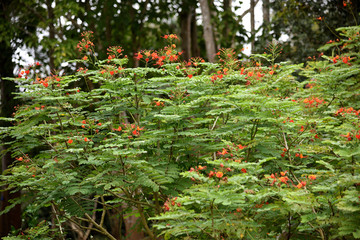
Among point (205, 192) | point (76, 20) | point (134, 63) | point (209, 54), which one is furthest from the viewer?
point (76, 20)

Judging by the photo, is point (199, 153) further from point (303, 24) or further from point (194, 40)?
→ point (303, 24)

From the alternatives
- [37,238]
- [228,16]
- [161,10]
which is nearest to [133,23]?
[161,10]

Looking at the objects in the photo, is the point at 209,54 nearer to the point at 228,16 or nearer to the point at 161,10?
the point at 228,16

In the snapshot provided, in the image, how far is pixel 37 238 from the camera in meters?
7.10

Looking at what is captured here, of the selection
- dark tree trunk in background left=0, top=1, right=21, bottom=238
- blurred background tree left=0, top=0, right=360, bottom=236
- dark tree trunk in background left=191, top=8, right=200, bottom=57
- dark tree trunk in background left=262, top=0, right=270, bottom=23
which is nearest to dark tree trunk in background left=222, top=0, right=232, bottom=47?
blurred background tree left=0, top=0, right=360, bottom=236

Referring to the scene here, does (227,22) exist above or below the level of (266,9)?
below

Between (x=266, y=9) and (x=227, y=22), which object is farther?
(x=266, y=9)

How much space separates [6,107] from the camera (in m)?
11.2

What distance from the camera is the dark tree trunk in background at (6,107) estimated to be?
36.5ft

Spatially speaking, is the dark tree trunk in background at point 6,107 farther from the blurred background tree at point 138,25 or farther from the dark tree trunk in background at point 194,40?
the dark tree trunk in background at point 194,40

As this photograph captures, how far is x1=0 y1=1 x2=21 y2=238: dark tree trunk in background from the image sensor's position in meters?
11.1

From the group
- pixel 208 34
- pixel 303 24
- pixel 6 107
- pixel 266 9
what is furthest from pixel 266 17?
pixel 6 107

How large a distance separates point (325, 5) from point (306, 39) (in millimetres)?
1557

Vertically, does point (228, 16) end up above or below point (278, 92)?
above
